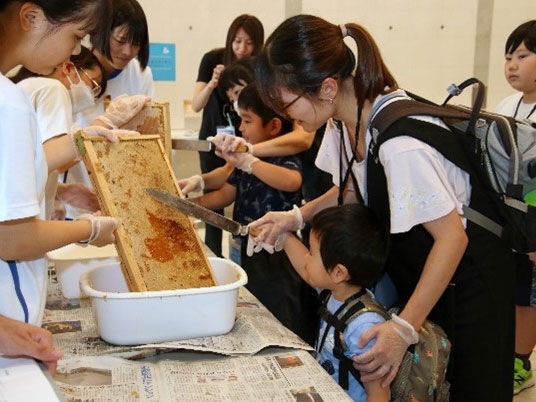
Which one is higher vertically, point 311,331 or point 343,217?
point 343,217

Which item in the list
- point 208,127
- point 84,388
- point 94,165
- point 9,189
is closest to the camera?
point 9,189

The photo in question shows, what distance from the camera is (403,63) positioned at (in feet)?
17.7

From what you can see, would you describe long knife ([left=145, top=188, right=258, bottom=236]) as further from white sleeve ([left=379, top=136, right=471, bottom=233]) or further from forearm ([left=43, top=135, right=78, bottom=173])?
white sleeve ([left=379, top=136, right=471, bottom=233])

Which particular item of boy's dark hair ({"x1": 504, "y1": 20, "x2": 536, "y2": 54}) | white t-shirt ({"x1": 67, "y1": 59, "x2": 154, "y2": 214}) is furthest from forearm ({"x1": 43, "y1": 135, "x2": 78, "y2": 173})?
boy's dark hair ({"x1": 504, "y1": 20, "x2": 536, "y2": 54})

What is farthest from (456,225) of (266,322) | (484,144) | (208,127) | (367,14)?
(367,14)

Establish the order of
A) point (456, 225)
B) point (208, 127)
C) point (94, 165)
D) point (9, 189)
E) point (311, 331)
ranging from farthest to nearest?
point (208, 127)
point (311, 331)
point (94, 165)
point (456, 225)
point (9, 189)

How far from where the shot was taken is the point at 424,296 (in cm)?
133

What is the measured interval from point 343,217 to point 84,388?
760 millimetres

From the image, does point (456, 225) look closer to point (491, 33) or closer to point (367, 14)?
point (367, 14)

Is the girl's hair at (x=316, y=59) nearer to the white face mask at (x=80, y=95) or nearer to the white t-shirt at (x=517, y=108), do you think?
the white face mask at (x=80, y=95)

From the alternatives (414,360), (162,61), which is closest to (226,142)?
(414,360)

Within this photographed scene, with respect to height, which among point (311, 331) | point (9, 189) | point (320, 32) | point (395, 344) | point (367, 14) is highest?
point (367, 14)

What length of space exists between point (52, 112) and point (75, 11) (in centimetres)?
69

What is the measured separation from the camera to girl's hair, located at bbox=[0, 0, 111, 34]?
0.98 m
